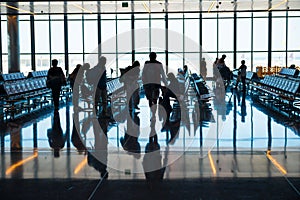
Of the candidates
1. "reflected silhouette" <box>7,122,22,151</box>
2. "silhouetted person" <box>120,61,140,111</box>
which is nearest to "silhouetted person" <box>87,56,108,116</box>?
"silhouetted person" <box>120,61,140,111</box>

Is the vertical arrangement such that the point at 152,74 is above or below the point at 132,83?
above

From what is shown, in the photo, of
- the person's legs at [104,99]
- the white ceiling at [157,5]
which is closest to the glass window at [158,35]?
the white ceiling at [157,5]

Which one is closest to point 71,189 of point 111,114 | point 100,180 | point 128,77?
point 100,180

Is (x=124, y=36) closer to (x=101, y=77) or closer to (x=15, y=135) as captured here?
(x=101, y=77)

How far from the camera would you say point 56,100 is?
14.9 meters

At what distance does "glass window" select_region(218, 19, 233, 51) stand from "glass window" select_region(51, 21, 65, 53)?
32.3ft

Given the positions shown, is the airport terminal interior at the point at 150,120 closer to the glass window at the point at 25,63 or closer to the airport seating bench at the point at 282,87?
the airport seating bench at the point at 282,87

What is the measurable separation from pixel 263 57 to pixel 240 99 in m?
13.8

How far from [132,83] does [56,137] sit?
18.9 feet

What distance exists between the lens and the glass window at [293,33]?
3069 cm

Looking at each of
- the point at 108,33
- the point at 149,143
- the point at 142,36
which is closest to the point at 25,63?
the point at 108,33

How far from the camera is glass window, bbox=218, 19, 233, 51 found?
1211 inches

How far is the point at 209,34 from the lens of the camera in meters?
31.0

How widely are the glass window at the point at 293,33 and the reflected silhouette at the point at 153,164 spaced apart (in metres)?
23.5
